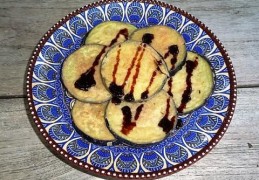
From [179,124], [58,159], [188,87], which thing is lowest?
[58,159]

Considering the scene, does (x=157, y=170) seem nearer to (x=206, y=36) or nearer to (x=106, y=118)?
(x=106, y=118)

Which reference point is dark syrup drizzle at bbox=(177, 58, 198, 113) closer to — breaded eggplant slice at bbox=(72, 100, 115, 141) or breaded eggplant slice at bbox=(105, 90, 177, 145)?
breaded eggplant slice at bbox=(105, 90, 177, 145)

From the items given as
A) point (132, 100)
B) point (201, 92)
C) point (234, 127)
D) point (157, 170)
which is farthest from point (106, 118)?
point (234, 127)

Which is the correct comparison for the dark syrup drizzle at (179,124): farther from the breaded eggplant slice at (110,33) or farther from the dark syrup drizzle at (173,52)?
the breaded eggplant slice at (110,33)

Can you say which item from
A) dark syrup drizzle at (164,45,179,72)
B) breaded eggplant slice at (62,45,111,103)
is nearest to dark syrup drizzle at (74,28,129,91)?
breaded eggplant slice at (62,45,111,103)

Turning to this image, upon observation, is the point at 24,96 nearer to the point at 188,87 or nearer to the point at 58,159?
the point at 58,159

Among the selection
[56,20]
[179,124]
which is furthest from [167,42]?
[56,20]
